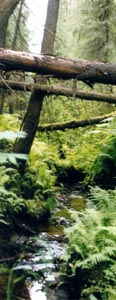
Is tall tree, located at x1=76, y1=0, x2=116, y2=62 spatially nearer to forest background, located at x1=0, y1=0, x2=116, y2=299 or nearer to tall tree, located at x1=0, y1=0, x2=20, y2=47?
forest background, located at x1=0, y1=0, x2=116, y2=299

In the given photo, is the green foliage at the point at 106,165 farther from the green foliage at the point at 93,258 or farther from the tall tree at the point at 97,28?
the tall tree at the point at 97,28

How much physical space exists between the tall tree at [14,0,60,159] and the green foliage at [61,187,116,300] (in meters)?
2.33

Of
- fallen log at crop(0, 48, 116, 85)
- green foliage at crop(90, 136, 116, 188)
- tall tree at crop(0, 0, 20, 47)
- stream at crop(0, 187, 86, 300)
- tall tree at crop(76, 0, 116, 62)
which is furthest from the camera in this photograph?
tall tree at crop(76, 0, 116, 62)

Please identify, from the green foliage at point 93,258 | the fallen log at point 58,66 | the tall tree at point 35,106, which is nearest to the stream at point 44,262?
the green foliage at point 93,258

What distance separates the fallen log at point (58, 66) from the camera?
5957 mm

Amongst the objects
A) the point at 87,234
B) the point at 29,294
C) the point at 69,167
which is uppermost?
the point at 69,167

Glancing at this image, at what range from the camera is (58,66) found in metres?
6.12

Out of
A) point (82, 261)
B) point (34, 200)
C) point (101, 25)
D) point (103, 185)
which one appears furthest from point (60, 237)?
point (101, 25)

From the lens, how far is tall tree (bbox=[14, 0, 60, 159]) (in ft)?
24.0

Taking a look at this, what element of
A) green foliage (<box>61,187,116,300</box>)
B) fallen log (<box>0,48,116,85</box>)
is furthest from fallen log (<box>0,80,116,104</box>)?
green foliage (<box>61,187,116,300</box>)

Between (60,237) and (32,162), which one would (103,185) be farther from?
(60,237)

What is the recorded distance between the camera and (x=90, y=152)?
11.8 metres

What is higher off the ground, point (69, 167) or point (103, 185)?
point (69, 167)

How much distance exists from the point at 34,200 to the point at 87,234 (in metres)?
2.28
